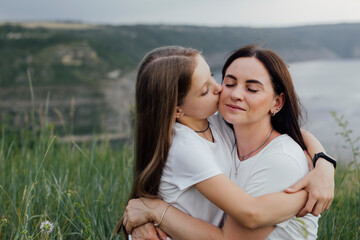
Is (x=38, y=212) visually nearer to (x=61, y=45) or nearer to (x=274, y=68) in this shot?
(x=274, y=68)

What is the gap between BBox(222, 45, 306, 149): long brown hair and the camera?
1.79m

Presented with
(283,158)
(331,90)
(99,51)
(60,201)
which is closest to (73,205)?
(60,201)

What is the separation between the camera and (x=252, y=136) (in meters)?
1.85

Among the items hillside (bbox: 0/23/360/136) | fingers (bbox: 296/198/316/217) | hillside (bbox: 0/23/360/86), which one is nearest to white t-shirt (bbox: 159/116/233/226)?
fingers (bbox: 296/198/316/217)

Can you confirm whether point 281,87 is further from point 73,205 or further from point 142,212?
point 73,205

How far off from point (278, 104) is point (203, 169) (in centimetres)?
57

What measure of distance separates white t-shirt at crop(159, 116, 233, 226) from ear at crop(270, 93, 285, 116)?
28 cm

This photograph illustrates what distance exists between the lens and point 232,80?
1836 millimetres

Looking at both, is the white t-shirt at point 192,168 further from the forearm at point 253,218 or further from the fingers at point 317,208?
the fingers at point 317,208

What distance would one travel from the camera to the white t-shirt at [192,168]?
160 centimetres

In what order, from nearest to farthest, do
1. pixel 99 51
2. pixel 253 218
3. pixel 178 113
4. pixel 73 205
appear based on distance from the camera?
pixel 253 218
pixel 178 113
pixel 73 205
pixel 99 51

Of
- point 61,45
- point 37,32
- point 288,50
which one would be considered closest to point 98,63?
point 61,45

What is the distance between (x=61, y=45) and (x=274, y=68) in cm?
6129

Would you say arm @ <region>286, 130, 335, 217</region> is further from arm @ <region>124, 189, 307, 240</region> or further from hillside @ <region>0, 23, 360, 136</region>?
hillside @ <region>0, 23, 360, 136</region>
